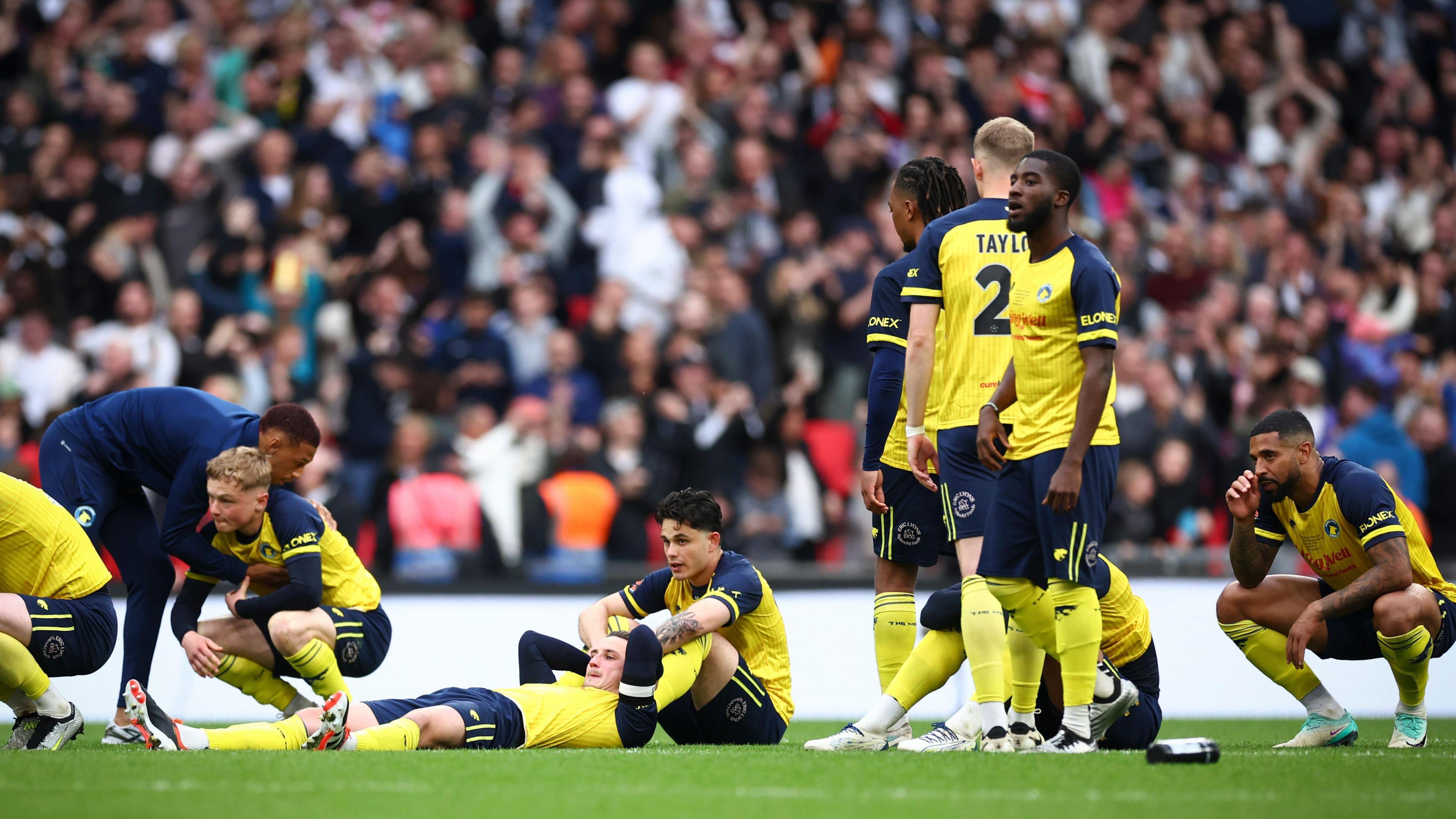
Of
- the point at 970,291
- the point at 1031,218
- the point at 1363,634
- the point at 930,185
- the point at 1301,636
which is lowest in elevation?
the point at 1363,634

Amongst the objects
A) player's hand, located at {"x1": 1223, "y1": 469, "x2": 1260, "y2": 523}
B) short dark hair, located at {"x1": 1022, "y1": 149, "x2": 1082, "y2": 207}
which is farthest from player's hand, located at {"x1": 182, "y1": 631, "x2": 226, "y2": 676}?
player's hand, located at {"x1": 1223, "y1": 469, "x2": 1260, "y2": 523}

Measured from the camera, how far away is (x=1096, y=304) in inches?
223

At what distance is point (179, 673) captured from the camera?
9.74 meters

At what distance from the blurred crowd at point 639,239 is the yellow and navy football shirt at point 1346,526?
165 inches

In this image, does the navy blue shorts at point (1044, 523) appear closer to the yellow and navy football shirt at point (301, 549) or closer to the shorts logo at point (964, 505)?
the shorts logo at point (964, 505)

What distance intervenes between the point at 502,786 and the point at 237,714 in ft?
17.3

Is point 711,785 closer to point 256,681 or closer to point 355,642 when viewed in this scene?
point 355,642

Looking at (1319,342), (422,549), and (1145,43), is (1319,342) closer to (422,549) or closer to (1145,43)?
(1145,43)

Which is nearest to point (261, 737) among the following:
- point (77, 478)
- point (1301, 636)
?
point (77, 478)

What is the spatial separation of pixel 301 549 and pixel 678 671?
1755 millimetres

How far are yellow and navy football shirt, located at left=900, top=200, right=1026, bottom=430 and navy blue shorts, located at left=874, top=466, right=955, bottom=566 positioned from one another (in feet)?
1.43

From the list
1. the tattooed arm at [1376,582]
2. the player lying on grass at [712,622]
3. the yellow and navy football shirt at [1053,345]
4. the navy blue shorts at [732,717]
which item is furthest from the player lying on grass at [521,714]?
the tattooed arm at [1376,582]

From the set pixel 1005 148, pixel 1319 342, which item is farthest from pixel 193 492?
pixel 1319 342

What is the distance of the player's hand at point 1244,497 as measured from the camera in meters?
6.78
